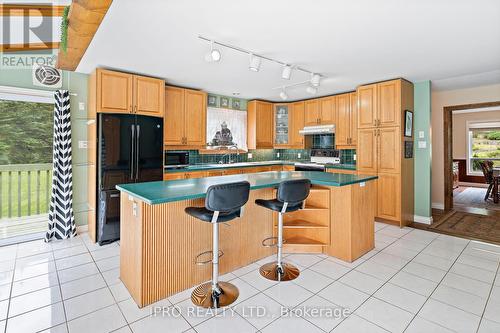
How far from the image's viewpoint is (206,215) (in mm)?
2061

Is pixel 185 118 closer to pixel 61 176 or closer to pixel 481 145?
pixel 61 176

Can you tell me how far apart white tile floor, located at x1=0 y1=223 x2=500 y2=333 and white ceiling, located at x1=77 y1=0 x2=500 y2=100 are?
2.52 m

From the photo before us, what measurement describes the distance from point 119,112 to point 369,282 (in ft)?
12.7

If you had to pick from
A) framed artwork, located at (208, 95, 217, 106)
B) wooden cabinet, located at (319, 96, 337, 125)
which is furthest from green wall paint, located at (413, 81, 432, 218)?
framed artwork, located at (208, 95, 217, 106)

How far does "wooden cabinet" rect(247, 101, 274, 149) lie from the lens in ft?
19.9

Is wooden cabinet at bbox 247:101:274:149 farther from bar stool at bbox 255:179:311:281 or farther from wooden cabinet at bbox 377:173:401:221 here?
bar stool at bbox 255:179:311:281

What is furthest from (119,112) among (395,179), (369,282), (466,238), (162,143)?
(466,238)

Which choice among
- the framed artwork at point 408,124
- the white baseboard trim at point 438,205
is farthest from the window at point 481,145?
the framed artwork at point 408,124

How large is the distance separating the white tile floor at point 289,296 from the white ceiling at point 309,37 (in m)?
2.52

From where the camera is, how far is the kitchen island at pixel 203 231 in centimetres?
216

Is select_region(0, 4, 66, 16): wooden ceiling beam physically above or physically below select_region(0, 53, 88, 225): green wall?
above

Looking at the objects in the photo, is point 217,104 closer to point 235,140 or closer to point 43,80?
point 235,140

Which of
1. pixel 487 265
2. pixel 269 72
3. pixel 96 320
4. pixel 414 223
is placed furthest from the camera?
pixel 414 223

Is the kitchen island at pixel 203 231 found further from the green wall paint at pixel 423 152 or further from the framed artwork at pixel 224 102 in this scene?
the framed artwork at pixel 224 102
